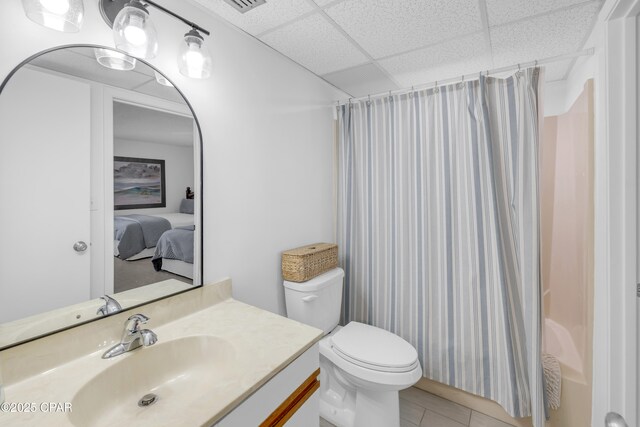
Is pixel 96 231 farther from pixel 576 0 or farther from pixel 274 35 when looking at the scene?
pixel 576 0

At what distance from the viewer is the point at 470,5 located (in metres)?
1.25

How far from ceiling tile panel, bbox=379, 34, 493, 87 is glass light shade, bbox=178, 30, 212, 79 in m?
1.13

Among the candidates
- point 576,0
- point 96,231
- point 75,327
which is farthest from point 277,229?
point 576,0

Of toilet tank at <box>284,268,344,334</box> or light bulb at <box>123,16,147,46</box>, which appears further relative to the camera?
toilet tank at <box>284,268,344,334</box>

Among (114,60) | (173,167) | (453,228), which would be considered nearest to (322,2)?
(114,60)

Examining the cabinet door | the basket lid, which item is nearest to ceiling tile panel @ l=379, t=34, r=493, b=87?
the basket lid

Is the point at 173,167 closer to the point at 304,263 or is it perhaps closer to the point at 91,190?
the point at 91,190

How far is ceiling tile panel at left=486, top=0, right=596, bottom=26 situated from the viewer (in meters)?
1.23

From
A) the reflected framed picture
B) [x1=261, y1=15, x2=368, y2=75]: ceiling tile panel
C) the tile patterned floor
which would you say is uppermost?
[x1=261, y1=15, x2=368, y2=75]: ceiling tile panel

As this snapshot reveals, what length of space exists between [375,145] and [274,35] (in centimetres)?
95

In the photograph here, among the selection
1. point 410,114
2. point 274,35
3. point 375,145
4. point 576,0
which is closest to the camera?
point 576,0

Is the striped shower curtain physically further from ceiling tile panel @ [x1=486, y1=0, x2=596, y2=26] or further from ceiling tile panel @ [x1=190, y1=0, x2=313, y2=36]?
ceiling tile panel @ [x1=190, y1=0, x2=313, y2=36]

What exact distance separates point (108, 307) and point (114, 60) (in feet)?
2.88

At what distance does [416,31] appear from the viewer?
1.45m
